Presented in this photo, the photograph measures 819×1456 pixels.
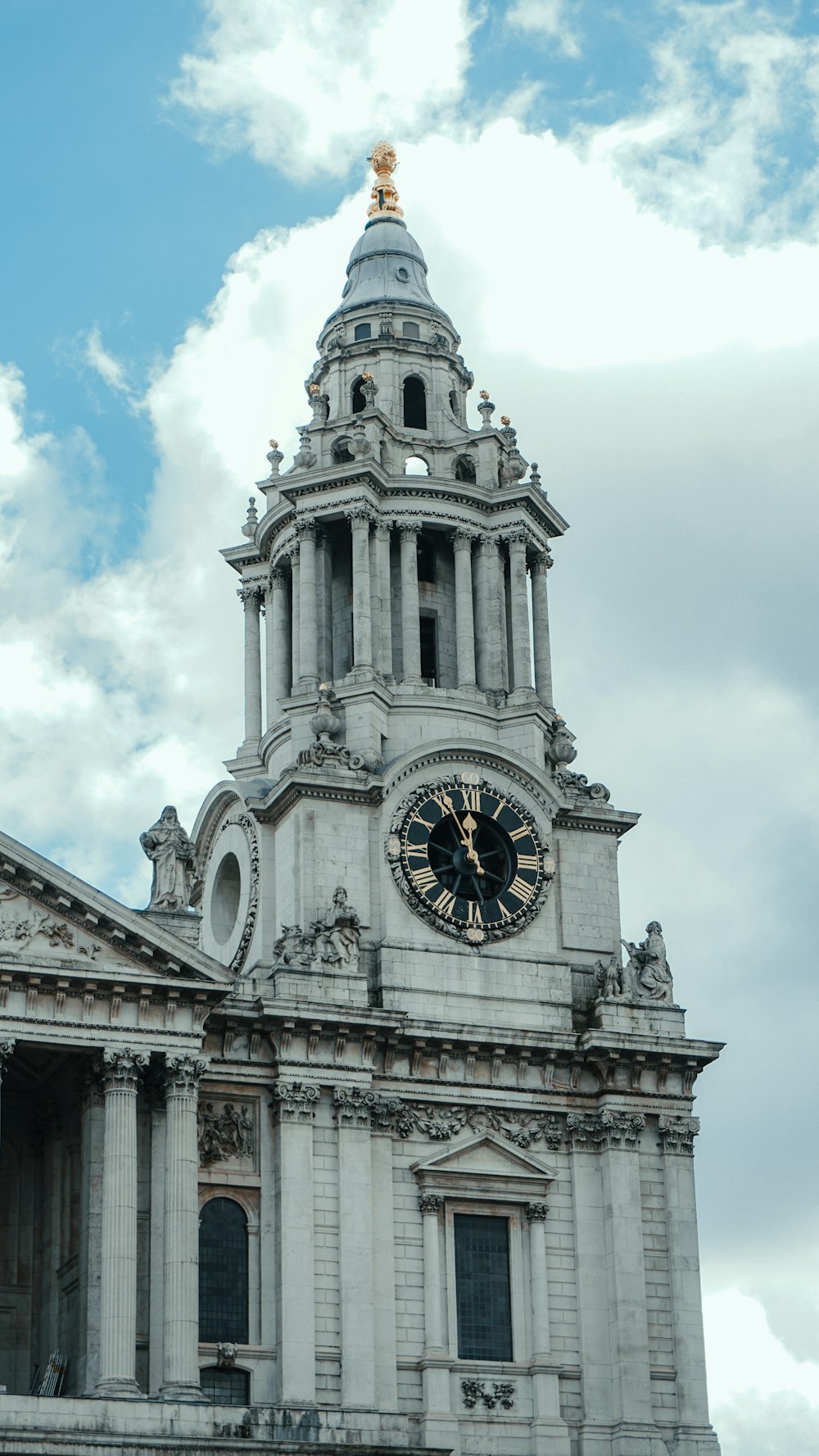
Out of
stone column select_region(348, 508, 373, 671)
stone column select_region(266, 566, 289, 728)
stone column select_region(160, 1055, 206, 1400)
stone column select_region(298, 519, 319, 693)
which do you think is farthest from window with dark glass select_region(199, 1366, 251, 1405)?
stone column select_region(348, 508, 373, 671)

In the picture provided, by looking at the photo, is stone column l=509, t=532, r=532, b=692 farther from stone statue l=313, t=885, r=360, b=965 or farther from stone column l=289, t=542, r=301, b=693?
stone statue l=313, t=885, r=360, b=965

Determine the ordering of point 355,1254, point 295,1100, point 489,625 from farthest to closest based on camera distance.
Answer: point 489,625 < point 295,1100 < point 355,1254

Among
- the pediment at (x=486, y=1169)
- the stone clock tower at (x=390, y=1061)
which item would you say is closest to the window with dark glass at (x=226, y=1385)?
the stone clock tower at (x=390, y=1061)

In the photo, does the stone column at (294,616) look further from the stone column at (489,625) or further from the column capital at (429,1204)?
the column capital at (429,1204)

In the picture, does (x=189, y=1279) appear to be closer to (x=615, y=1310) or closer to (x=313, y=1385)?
(x=313, y=1385)

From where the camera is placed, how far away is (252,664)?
63500 mm

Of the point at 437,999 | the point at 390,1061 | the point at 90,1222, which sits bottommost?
the point at 90,1222

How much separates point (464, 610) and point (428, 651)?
1.73 meters

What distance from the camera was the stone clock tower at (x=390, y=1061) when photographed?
50562 millimetres

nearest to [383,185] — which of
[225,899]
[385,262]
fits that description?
[385,262]

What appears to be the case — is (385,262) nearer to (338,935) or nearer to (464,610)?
(464,610)

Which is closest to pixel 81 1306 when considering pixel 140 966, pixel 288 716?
pixel 140 966

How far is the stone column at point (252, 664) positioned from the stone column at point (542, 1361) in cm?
1438

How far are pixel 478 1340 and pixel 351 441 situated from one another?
21.9 meters
